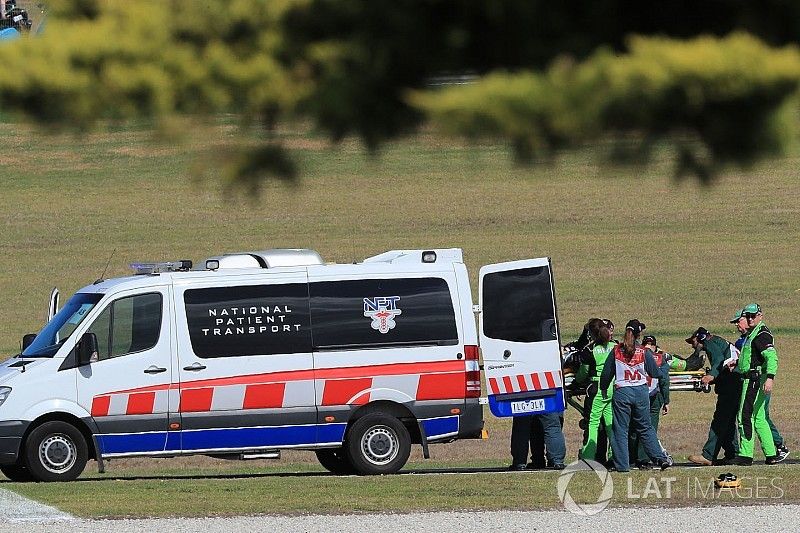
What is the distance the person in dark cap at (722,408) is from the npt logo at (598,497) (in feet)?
3.94

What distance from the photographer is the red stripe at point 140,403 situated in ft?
45.1

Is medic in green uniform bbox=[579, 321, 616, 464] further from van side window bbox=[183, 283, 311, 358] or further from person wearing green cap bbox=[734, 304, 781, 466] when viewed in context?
van side window bbox=[183, 283, 311, 358]

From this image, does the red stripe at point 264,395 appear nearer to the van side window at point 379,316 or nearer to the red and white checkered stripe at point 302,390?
the red and white checkered stripe at point 302,390

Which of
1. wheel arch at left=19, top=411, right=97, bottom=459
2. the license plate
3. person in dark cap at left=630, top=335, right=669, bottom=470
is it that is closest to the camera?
wheel arch at left=19, top=411, right=97, bottom=459

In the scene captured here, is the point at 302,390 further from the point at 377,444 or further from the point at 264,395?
the point at 377,444

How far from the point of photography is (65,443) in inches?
540

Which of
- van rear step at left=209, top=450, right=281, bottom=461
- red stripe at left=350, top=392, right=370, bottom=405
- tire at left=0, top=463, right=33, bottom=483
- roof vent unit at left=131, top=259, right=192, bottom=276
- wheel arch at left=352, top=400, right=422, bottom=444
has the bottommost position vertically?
tire at left=0, top=463, right=33, bottom=483

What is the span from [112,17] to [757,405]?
12382mm

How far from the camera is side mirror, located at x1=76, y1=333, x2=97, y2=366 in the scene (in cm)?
1360

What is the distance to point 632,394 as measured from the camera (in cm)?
1395

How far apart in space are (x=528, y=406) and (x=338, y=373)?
189 cm

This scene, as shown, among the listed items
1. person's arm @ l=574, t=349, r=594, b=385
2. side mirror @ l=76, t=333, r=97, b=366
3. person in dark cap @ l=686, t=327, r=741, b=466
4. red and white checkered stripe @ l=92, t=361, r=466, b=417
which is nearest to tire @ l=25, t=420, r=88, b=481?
red and white checkered stripe @ l=92, t=361, r=466, b=417

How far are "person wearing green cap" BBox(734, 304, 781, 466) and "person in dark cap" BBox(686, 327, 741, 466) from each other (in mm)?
189

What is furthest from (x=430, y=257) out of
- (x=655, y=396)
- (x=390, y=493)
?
(x=390, y=493)
